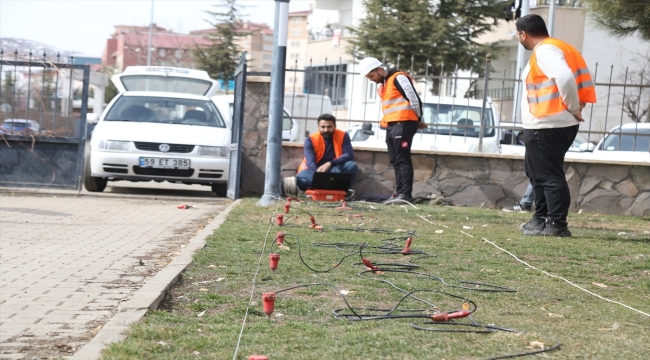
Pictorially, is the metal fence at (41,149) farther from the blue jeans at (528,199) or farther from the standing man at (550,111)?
the standing man at (550,111)

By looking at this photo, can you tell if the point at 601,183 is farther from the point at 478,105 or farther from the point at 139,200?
the point at 139,200

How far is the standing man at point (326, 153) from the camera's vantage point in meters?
13.0

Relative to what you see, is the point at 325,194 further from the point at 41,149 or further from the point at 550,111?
the point at 550,111

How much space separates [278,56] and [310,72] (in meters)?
1.94

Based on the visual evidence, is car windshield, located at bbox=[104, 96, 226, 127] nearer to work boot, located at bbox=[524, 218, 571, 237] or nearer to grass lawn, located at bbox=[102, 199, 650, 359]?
grass lawn, located at bbox=[102, 199, 650, 359]

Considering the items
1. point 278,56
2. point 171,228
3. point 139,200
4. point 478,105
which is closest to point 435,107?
point 478,105

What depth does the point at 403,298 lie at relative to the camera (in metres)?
4.85

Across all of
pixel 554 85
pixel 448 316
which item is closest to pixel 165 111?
pixel 554 85

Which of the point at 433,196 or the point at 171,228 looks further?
the point at 433,196

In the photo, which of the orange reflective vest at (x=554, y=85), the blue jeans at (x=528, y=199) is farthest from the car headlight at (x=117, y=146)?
the orange reflective vest at (x=554, y=85)

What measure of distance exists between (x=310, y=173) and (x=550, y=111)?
4985 millimetres

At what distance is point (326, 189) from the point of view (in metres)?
12.9

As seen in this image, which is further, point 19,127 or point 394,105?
point 19,127

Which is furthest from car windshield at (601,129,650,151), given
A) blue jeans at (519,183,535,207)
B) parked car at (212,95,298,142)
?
parked car at (212,95,298,142)
